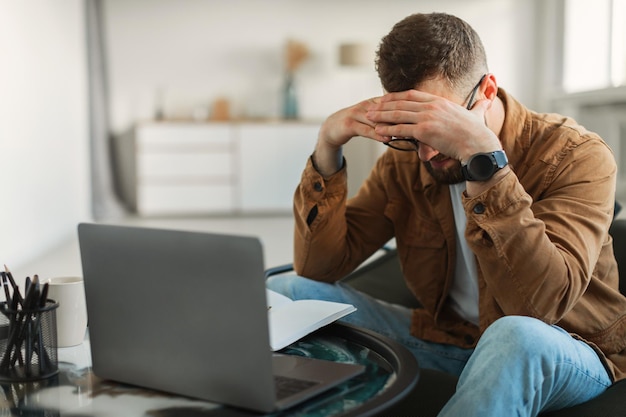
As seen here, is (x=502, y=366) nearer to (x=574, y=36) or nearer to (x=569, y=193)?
(x=569, y=193)

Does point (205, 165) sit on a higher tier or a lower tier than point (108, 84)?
lower

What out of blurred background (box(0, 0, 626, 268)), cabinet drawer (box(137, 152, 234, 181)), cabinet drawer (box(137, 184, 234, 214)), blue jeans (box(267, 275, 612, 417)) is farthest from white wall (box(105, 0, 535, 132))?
blue jeans (box(267, 275, 612, 417))

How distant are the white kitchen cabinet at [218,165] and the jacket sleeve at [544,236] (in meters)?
5.83

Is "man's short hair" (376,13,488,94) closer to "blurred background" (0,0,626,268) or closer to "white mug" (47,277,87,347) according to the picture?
"white mug" (47,277,87,347)

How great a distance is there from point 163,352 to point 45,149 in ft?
14.1

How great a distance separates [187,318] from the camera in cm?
99

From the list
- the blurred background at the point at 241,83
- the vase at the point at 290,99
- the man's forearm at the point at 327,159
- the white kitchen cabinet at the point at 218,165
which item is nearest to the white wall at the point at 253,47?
the blurred background at the point at 241,83

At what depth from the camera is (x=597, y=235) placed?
141 cm

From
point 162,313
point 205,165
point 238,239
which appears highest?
point 238,239

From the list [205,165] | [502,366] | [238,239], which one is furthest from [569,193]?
[205,165]

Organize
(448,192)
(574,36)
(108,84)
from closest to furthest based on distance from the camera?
(448,192), (574,36), (108,84)

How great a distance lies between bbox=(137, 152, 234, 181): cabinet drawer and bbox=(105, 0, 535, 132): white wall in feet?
2.38

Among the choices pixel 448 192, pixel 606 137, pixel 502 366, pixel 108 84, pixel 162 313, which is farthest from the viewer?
pixel 108 84

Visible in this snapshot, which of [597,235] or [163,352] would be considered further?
[597,235]
